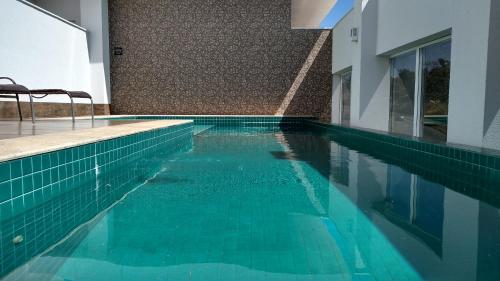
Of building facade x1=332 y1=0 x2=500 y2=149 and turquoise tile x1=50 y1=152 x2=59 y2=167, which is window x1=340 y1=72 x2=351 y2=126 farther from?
turquoise tile x1=50 y1=152 x2=59 y2=167

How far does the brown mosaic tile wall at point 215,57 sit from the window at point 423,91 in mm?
4382

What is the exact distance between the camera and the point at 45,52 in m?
7.61

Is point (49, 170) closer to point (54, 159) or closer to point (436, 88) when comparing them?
point (54, 159)

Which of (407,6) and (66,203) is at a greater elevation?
(407,6)

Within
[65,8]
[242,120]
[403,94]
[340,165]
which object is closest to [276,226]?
[340,165]

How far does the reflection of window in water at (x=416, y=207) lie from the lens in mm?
1761

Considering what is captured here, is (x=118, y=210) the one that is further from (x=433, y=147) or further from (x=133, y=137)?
(x=433, y=147)

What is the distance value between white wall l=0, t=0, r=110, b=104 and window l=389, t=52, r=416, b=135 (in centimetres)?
633

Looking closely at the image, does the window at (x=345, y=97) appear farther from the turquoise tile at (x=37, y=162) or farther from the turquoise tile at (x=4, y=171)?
the turquoise tile at (x=4, y=171)

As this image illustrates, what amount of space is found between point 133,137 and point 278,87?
22.5ft

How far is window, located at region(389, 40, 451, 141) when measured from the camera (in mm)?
4699

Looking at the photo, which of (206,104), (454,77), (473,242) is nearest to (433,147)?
(454,77)

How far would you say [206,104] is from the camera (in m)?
10.7

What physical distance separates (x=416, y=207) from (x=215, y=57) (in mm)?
8933
